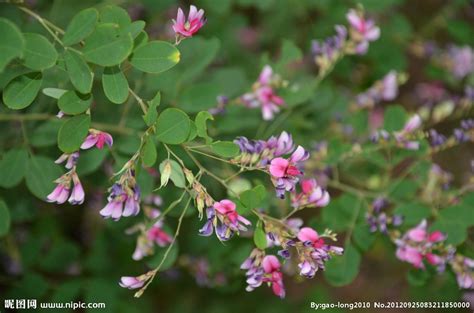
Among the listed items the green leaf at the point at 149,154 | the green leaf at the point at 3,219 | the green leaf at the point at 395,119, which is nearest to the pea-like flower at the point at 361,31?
the green leaf at the point at 395,119

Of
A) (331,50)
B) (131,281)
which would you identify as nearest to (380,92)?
(331,50)

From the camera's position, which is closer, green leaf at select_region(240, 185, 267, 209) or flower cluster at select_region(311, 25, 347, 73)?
green leaf at select_region(240, 185, 267, 209)

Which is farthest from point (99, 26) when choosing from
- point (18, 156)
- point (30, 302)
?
point (30, 302)

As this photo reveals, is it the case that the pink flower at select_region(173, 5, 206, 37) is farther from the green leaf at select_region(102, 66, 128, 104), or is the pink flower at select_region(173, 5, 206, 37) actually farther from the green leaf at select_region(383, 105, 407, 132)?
the green leaf at select_region(383, 105, 407, 132)

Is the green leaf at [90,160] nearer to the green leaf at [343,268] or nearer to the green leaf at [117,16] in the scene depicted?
the green leaf at [117,16]

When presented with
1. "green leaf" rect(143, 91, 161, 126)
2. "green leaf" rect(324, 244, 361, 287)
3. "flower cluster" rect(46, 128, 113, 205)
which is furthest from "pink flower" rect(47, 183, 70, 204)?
"green leaf" rect(324, 244, 361, 287)

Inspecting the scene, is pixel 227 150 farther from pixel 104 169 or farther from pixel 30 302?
pixel 30 302

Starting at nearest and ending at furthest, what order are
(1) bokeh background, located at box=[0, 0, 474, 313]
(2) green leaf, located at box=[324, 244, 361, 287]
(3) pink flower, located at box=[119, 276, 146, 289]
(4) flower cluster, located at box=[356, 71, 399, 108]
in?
(3) pink flower, located at box=[119, 276, 146, 289], (2) green leaf, located at box=[324, 244, 361, 287], (1) bokeh background, located at box=[0, 0, 474, 313], (4) flower cluster, located at box=[356, 71, 399, 108]

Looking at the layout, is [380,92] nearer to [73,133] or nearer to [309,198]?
[309,198]
